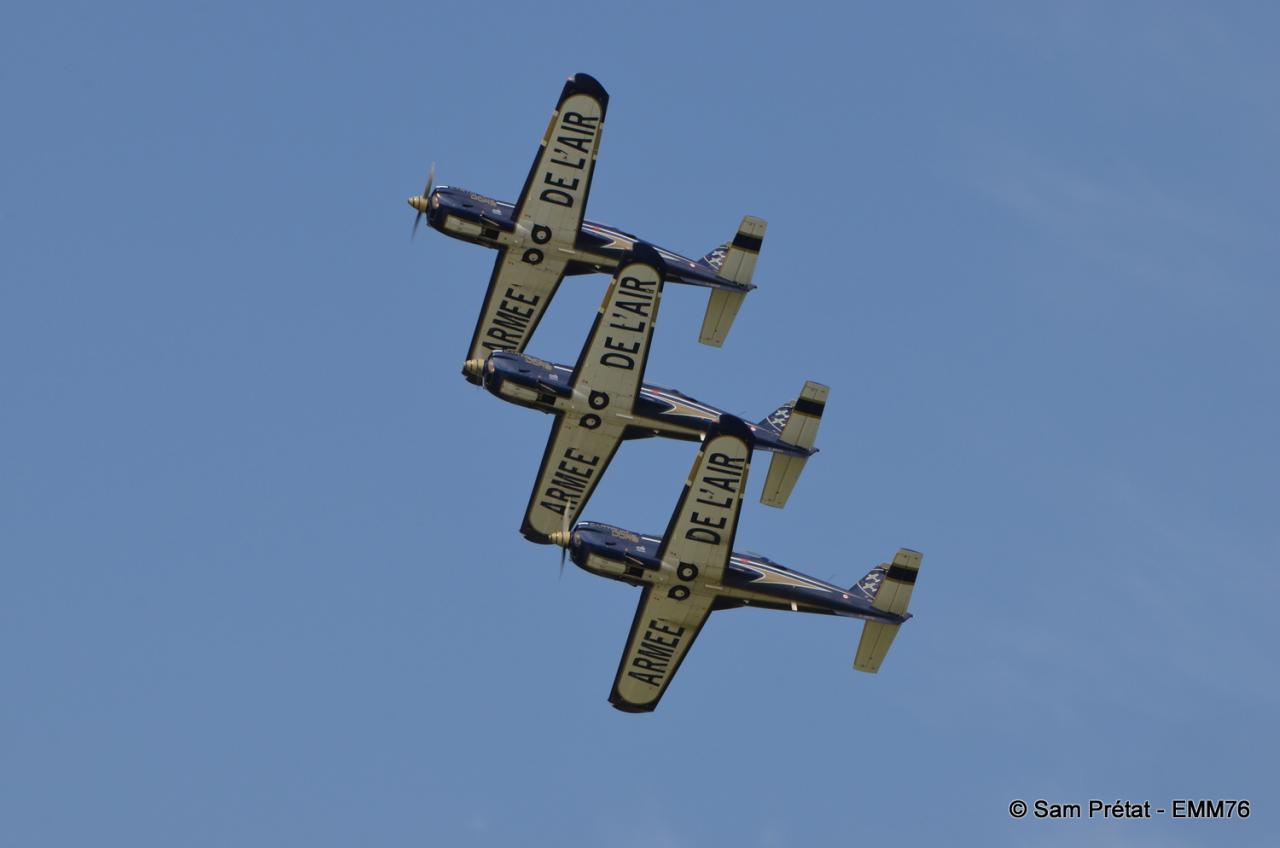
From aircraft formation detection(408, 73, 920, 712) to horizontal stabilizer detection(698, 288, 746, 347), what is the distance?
0.14ft

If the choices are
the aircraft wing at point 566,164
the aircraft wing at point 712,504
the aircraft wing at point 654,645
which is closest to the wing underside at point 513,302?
the aircraft wing at point 566,164

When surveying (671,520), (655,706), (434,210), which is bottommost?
(655,706)

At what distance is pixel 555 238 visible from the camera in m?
85.2

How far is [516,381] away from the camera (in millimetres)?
82188

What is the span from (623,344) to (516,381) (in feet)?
12.9

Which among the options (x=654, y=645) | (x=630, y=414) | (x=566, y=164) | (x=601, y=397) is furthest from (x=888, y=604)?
(x=566, y=164)

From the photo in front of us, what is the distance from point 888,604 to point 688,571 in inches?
250

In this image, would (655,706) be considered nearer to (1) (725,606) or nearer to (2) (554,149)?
(1) (725,606)

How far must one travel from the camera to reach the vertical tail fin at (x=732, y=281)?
286 feet

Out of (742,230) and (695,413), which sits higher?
(742,230)

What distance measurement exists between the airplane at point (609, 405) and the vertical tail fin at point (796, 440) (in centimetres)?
3

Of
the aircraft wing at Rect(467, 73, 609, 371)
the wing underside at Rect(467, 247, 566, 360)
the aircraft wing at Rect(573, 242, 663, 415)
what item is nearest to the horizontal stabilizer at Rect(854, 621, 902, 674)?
the aircraft wing at Rect(573, 242, 663, 415)

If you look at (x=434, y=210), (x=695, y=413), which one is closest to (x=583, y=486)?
(x=695, y=413)

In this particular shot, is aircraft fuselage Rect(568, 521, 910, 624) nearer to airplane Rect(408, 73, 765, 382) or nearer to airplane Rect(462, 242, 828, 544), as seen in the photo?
airplane Rect(462, 242, 828, 544)
